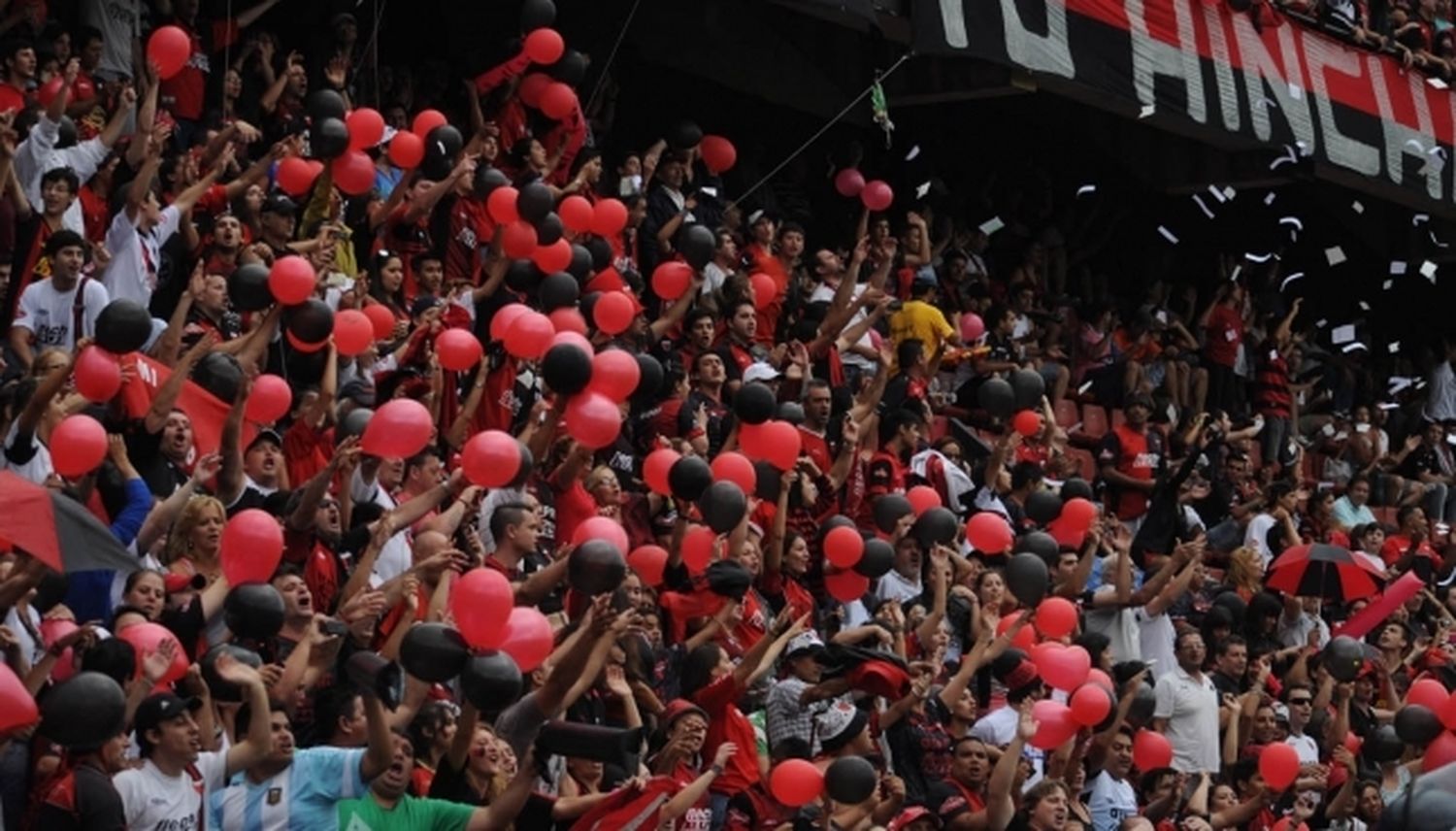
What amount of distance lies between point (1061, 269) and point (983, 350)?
142 inches

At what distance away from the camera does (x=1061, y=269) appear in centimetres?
2039

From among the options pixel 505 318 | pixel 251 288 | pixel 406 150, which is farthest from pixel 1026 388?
pixel 251 288

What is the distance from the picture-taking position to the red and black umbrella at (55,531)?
7.41 metres

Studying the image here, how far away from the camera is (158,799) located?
7.43m

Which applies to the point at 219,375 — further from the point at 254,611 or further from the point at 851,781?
the point at 851,781

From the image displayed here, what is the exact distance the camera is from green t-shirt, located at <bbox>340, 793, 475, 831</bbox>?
7.77 metres

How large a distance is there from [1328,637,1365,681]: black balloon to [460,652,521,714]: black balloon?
23.2ft

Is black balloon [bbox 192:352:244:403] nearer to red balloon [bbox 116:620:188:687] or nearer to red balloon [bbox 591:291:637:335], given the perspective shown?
red balloon [bbox 116:620:188:687]

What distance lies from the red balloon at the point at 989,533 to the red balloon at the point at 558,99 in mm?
3526

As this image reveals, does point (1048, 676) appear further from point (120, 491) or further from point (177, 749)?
point (177, 749)

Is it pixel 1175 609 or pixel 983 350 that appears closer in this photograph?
pixel 1175 609

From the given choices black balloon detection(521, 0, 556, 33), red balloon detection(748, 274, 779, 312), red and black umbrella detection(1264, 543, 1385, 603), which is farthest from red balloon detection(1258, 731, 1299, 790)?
black balloon detection(521, 0, 556, 33)

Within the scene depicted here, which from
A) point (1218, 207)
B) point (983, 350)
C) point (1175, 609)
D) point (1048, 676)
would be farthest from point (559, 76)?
point (1218, 207)

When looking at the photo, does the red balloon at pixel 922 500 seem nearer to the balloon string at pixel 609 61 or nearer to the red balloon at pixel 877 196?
the balloon string at pixel 609 61
